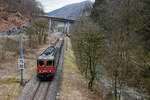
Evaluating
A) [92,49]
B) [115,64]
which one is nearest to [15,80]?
[92,49]

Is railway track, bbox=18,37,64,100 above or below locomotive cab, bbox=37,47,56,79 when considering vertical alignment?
below

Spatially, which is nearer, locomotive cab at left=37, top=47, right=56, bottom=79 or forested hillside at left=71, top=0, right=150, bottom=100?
forested hillside at left=71, top=0, right=150, bottom=100

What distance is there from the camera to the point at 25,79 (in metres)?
17.2

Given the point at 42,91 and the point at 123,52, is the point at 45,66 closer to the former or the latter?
the point at 42,91

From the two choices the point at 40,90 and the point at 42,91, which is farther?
the point at 40,90

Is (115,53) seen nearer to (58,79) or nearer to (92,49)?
(92,49)

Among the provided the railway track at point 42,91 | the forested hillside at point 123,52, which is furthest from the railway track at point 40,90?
the forested hillside at point 123,52

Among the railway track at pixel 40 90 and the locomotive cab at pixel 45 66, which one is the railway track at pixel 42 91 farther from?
the locomotive cab at pixel 45 66

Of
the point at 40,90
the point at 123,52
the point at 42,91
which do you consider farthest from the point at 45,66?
the point at 123,52

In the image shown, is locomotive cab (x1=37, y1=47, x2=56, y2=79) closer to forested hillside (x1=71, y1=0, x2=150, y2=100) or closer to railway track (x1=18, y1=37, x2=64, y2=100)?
railway track (x1=18, y1=37, x2=64, y2=100)

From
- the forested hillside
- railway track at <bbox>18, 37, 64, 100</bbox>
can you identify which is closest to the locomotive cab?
railway track at <bbox>18, 37, 64, 100</bbox>

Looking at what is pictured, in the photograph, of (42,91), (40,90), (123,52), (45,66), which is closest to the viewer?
(42,91)

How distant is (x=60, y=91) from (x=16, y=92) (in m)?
4.22

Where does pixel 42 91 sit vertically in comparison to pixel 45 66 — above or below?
below
